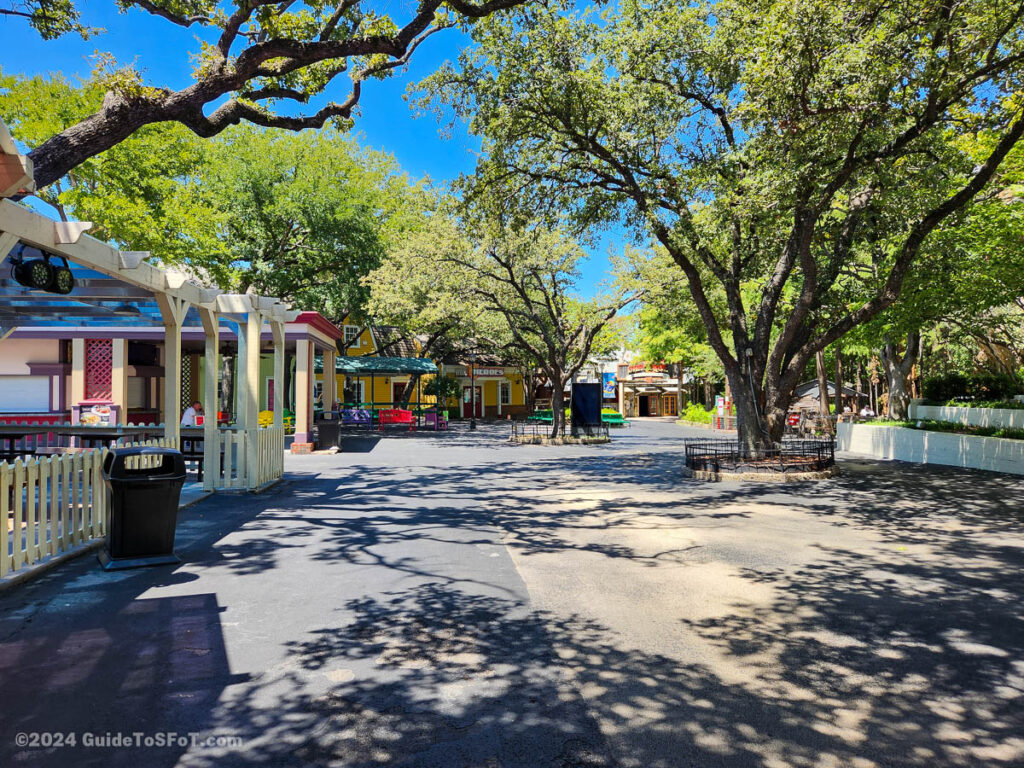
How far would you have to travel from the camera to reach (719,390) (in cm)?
5303

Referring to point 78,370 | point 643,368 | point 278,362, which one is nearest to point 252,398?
point 278,362

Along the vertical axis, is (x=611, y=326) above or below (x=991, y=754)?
above

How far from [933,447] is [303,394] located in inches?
725

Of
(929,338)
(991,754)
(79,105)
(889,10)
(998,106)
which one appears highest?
(79,105)

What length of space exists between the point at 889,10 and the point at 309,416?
17571 mm

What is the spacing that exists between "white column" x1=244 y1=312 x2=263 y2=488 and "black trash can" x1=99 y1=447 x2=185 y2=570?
4.46 meters

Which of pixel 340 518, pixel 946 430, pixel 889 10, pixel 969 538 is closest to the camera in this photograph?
pixel 969 538

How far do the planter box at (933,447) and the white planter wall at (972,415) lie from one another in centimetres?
107

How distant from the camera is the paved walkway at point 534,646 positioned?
3.05 m

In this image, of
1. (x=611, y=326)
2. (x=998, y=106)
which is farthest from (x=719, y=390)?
(x=998, y=106)

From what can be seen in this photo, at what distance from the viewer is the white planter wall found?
50.7 feet

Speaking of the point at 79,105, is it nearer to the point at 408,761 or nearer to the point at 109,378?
the point at 109,378

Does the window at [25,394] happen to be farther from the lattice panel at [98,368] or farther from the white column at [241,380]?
the white column at [241,380]

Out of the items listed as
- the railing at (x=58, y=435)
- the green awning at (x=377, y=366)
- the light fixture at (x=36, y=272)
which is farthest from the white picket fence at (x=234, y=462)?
the green awning at (x=377, y=366)
